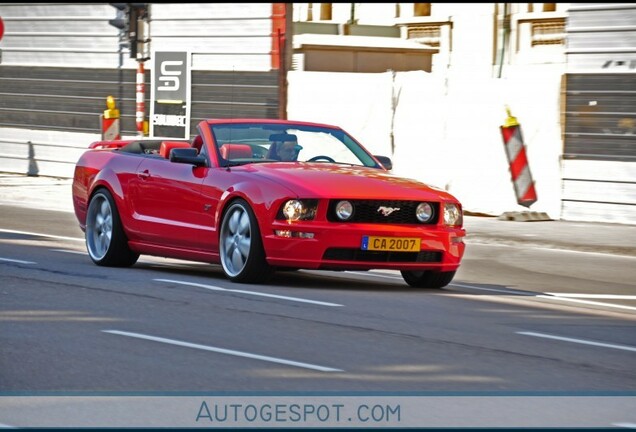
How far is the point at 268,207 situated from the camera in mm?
11984

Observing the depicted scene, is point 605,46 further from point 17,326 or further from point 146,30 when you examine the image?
point 17,326

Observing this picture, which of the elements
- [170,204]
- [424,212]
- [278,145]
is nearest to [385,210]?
[424,212]

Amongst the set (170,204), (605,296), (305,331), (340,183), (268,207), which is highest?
(340,183)

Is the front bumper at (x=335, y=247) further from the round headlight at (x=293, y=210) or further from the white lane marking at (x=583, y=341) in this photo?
the white lane marking at (x=583, y=341)

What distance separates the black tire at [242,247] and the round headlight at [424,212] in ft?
4.06

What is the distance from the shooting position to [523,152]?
22125mm

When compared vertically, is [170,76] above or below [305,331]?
above

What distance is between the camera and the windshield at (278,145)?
13.1 metres

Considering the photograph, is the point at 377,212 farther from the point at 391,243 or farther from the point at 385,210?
the point at 391,243

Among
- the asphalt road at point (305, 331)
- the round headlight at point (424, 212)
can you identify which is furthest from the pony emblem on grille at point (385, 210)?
the asphalt road at point (305, 331)

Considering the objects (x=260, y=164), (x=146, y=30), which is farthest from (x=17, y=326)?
(x=146, y=30)

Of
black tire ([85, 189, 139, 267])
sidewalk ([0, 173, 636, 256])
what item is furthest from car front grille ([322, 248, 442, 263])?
sidewalk ([0, 173, 636, 256])

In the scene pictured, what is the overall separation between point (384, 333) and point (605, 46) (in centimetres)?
1264

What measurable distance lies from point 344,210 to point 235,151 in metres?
1.50
